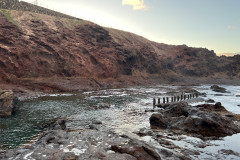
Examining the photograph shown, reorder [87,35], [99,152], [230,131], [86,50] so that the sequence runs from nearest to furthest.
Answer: [99,152] < [230,131] < [86,50] < [87,35]

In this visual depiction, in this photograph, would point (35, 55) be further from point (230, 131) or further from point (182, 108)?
point (230, 131)

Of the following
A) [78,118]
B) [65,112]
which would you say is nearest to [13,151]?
[78,118]

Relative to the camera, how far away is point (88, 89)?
206ft

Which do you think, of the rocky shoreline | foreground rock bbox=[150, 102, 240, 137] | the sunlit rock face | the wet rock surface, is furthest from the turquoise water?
the sunlit rock face

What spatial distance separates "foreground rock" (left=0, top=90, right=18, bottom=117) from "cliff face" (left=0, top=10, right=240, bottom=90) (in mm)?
22081

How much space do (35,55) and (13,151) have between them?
5170 cm

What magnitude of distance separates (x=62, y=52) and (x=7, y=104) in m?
42.1

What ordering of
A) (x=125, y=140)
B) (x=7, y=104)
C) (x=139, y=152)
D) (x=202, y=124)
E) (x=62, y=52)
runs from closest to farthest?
(x=139, y=152), (x=125, y=140), (x=202, y=124), (x=7, y=104), (x=62, y=52)

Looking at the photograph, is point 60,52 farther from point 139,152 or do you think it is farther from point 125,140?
point 139,152

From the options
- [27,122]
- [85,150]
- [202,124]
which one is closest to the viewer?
[85,150]

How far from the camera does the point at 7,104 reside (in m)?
28.8

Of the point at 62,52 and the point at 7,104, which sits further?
the point at 62,52

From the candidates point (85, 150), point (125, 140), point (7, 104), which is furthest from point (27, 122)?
point (125, 140)

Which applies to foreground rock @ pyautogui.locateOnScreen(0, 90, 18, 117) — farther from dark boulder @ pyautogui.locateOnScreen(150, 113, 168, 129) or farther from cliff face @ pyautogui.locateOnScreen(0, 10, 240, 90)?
cliff face @ pyautogui.locateOnScreen(0, 10, 240, 90)
